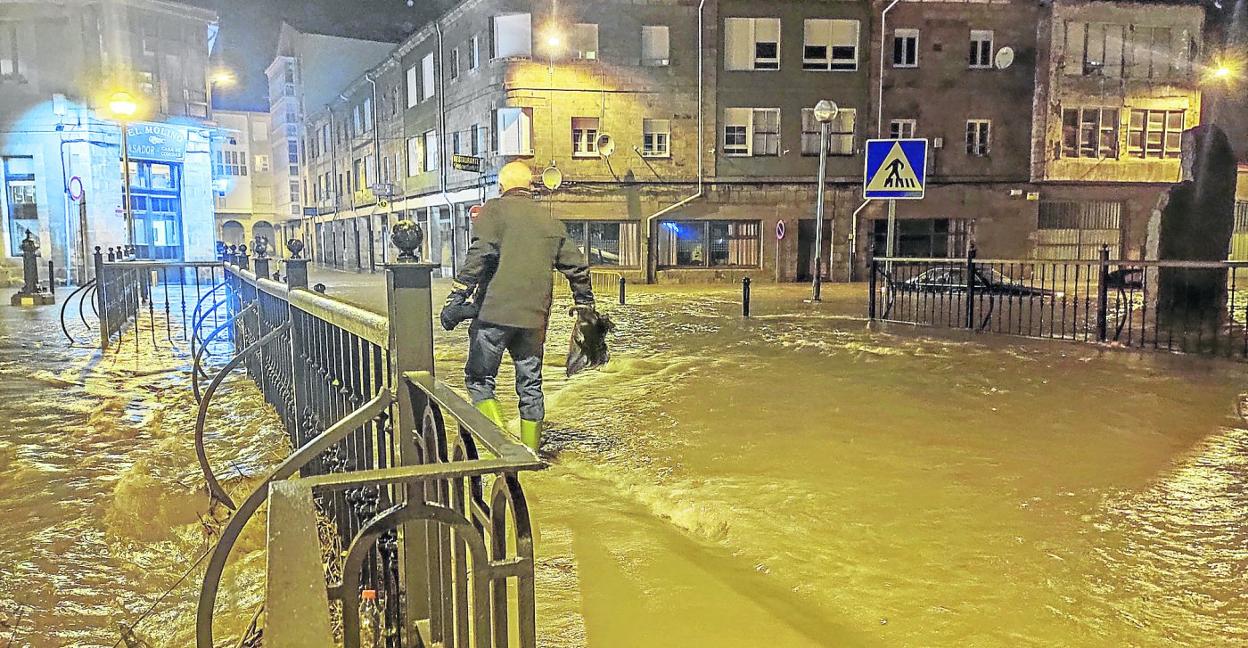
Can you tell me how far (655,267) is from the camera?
29.5 m

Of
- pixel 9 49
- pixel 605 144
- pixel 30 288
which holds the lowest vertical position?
pixel 30 288

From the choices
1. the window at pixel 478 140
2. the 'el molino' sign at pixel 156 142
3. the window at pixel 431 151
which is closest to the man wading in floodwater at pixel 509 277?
the window at pixel 478 140

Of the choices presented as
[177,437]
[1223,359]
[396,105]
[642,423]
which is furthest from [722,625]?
[396,105]

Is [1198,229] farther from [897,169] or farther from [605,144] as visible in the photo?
[605,144]

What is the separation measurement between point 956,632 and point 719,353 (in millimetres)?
7943

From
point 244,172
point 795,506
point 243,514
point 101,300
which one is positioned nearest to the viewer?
point 243,514

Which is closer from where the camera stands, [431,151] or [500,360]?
[500,360]

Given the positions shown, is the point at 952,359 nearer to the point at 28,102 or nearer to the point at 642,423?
the point at 642,423

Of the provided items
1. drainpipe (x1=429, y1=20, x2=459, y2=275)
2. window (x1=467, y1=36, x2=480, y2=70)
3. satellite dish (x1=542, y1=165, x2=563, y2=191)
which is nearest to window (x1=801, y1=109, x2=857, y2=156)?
satellite dish (x1=542, y1=165, x2=563, y2=191)

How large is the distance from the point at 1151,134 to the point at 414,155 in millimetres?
28749

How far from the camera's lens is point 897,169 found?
13.0 metres

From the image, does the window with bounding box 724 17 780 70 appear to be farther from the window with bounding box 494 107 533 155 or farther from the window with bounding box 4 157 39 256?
the window with bounding box 4 157 39 256

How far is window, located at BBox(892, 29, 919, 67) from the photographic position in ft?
96.6

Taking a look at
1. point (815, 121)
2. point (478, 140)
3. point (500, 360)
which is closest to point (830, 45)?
point (815, 121)
